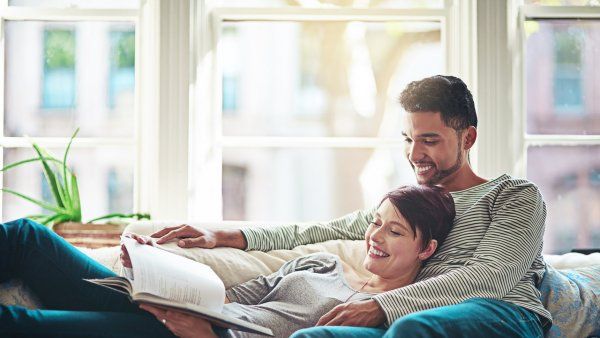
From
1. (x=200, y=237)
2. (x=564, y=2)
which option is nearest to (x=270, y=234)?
(x=200, y=237)

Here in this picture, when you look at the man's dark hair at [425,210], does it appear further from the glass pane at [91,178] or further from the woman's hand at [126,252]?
the glass pane at [91,178]

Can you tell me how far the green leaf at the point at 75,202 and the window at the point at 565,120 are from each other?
1.79m

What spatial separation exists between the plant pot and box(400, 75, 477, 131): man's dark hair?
1.24 metres

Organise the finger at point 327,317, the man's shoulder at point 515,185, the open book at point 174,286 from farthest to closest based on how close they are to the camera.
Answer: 1. the man's shoulder at point 515,185
2. the finger at point 327,317
3. the open book at point 174,286

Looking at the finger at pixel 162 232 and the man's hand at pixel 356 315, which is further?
the finger at pixel 162 232

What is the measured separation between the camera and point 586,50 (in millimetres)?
3457

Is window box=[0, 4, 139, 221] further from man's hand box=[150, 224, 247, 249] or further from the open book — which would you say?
the open book

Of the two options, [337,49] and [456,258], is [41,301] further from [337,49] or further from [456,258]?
[337,49]

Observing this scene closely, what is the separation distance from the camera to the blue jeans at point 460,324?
1.86 m

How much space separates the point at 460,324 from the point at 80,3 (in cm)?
223

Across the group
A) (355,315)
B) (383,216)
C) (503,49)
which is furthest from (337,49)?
(355,315)

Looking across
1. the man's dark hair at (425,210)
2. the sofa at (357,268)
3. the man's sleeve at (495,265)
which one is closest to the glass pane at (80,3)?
the sofa at (357,268)

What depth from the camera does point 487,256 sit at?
7.25 ft

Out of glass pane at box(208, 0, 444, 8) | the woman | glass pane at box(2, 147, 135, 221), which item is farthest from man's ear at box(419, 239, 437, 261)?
glass pane at box(2, 147, 135, 221)
